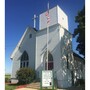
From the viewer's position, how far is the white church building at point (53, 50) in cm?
1258

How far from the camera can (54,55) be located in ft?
Answer: 42.2

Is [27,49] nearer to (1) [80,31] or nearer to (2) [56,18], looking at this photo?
(2) [56,18]

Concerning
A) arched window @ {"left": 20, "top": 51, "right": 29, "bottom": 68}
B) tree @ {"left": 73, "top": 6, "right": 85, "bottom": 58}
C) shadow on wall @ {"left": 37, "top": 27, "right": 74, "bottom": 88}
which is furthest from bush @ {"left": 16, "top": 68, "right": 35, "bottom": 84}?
tree @ {"left": 73, "top": 6, "right": 85, "bottom": 58}

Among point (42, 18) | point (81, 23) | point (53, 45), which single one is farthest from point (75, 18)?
point (42, 18)

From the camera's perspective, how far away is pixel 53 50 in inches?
510

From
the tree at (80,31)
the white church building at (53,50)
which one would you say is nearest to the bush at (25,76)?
the white church building at (53,50)

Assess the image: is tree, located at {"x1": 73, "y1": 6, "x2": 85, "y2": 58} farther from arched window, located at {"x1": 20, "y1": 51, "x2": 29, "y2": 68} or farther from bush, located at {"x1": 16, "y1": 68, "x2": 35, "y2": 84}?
arched window, located at {"x1": 20, "y1": 51, "x2": 29, "y2": 68}

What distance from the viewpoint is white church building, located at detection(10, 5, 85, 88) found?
41.3 feet

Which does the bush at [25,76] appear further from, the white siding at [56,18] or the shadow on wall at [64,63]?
the white siding at [56,18]

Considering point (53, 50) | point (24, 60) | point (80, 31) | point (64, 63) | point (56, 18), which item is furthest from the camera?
point (24, 60)

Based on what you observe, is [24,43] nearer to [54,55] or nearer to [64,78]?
[54,55]

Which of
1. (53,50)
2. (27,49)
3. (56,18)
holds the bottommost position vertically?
(53,50)

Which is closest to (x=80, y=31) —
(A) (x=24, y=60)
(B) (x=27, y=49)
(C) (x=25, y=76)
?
(C) (x=25, y=76)
